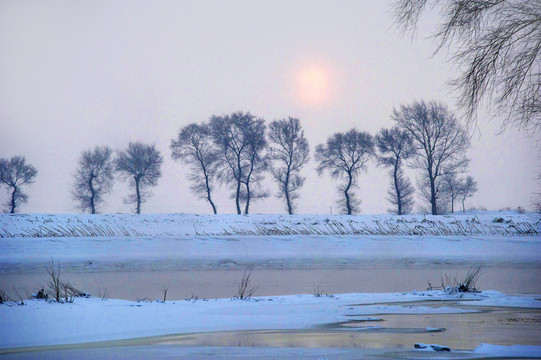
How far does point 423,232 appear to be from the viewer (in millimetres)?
26797

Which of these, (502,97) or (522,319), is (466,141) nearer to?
(502,97)

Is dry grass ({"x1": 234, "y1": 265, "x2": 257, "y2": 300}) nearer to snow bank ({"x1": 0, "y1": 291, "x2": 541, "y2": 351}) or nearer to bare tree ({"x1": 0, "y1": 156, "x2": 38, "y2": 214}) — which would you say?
snow bank ({"x1": 0, "y1": 291, "x2": 541, "y2": 351})

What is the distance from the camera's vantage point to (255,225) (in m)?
32.6

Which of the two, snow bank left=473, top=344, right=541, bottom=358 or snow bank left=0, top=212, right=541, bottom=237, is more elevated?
snow bank left=0, top=212, right=541, bottom=237

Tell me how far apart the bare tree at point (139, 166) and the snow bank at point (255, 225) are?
80.0 feet

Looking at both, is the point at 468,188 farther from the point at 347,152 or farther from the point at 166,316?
the point at 166,316

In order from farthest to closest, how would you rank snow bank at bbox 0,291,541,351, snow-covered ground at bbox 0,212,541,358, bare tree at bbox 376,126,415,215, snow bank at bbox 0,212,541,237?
bare tree at bbox 376,126,415,215
snow bank at bbox 0,212,541,237
snow-covered ground at bbox 0,212,541,358
snow bank at bbox 0,291,541,351

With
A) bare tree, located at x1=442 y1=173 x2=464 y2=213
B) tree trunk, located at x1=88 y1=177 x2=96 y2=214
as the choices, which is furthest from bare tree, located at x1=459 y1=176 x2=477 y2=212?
tree trunk, located at x1=88 y1=177 x2=96 y2=214

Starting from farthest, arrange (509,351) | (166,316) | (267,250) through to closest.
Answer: (267,250), (166,316), (509,351)

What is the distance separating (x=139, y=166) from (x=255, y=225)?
1263 inches

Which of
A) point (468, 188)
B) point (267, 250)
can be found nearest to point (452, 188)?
point (468, 188)

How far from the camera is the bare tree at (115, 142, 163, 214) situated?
6175cm

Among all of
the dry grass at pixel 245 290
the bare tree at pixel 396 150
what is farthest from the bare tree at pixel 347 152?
the dry grass at pixel 245 290

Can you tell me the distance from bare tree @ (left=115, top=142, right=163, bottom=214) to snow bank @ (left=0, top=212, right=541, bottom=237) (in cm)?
2439
